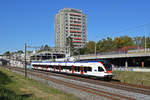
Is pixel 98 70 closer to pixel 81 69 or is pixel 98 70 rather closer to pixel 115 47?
pixel 81 69

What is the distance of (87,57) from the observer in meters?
68.4

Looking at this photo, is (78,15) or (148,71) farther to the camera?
(78,15)

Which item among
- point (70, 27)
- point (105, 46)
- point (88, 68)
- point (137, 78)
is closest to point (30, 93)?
point (88, 68)

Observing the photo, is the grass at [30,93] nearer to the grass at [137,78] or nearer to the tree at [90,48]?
the grass at [137,78]

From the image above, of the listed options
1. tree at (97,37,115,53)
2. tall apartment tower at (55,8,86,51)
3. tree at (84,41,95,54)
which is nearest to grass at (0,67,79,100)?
tree at (97,37,115,53)

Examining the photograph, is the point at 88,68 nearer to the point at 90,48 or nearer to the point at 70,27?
the point at 90,48

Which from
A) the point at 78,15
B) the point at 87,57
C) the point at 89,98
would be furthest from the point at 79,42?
the point at 89,98

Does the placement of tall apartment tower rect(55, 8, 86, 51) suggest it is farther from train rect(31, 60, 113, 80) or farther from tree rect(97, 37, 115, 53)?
train rect(31, 60, 113, 80)

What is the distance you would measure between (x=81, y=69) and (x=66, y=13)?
118488 mm

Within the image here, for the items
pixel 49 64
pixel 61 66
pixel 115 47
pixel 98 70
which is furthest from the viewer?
pixel 115 47

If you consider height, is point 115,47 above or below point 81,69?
above

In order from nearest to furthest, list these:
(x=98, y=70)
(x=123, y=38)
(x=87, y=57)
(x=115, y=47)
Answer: (x=98, y=70) → (x=87, y=57) → (x=115, y=47) → (x=123, y=38)

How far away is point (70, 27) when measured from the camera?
14588cm

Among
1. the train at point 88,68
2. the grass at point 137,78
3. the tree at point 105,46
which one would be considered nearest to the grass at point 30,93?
the train at point 88,68
